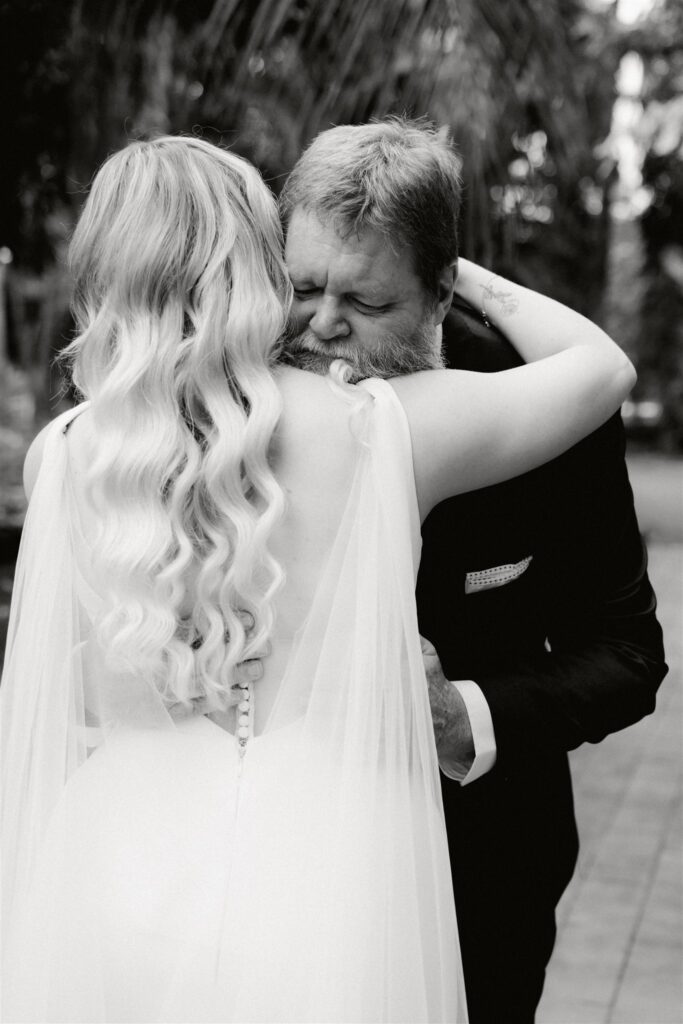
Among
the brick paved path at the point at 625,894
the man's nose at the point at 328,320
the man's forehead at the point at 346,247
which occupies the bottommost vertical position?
the brick paved path at the point at 625,894

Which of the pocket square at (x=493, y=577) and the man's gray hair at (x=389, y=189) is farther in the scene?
the pocket square at (x=493, y=577)

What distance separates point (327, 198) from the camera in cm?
181

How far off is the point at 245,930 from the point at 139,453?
2.19 ft

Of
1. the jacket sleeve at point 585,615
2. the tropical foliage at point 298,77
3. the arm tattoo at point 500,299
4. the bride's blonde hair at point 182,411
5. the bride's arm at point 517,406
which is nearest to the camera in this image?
the bride's blonde hair at point 182,411

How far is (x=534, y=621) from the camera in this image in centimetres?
212

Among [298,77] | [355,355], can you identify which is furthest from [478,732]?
[298,77]

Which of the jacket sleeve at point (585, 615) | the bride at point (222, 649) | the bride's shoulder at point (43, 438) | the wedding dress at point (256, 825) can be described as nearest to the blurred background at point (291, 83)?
the bride's shoulder at point (43, 438)

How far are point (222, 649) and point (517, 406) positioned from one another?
57 cm

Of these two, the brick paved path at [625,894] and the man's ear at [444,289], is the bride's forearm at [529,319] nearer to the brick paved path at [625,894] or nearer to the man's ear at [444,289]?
the man's ear at [444,289]

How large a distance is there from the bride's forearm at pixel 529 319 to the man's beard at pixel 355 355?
297 mm

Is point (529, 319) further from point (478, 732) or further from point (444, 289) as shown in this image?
point (478, 732)

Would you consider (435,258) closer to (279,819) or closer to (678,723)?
(279,819)

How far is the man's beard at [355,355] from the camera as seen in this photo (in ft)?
5.99

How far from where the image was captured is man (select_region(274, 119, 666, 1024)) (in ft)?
5.96
